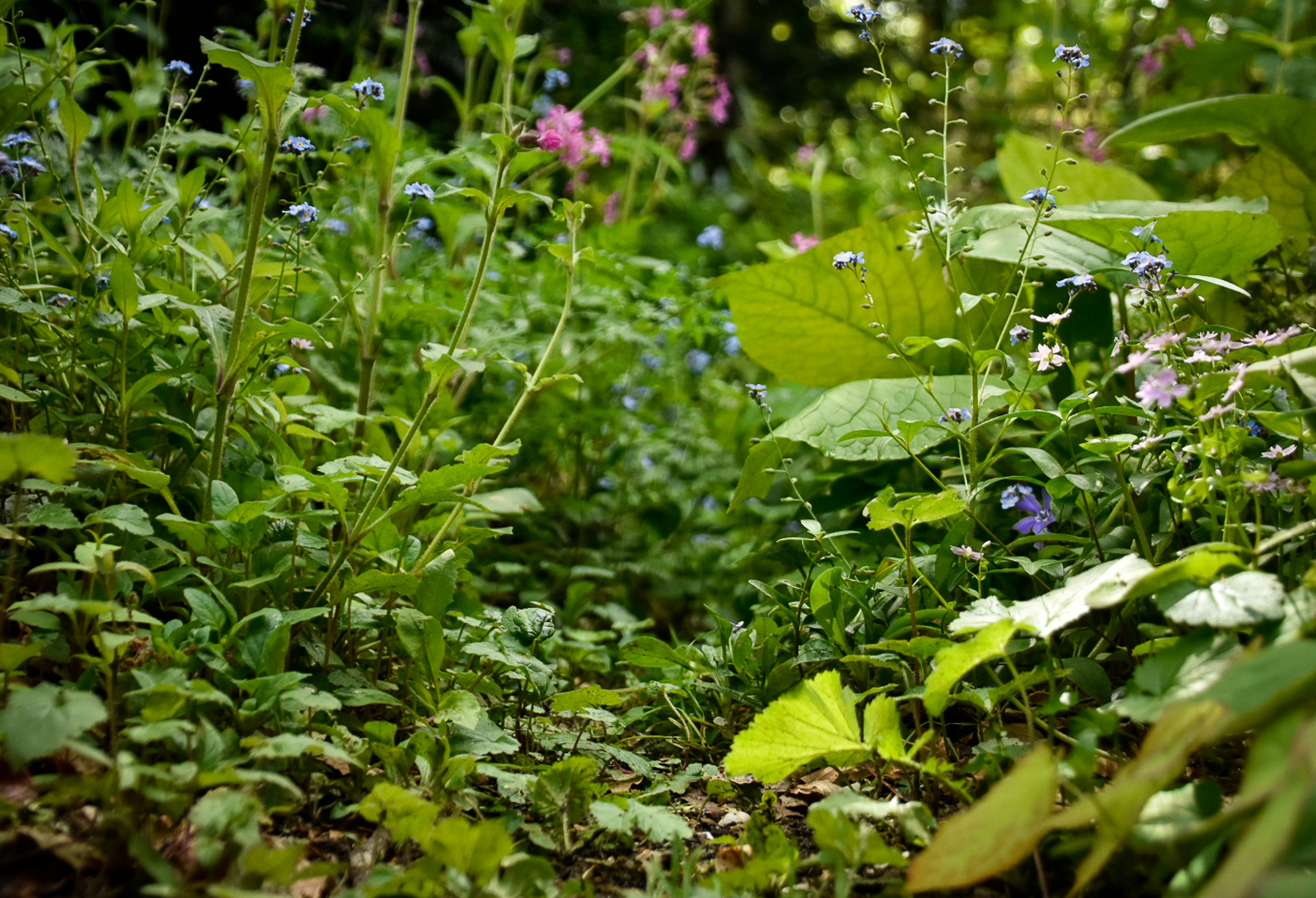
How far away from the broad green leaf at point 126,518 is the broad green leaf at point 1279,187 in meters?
2.02

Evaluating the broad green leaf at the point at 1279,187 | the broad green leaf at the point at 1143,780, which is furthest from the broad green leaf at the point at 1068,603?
the broad green leaf at the point at 1279,187

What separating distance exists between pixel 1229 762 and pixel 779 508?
3.47ft

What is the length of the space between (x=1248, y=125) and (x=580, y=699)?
5.44 ft

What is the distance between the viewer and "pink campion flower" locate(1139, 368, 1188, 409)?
868mm

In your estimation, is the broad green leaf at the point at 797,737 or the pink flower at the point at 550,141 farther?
the pink flower at the point at 550,141

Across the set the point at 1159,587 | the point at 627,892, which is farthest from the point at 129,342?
the point at 1159,587

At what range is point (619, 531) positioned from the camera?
7.09ft

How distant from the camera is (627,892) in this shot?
834mm

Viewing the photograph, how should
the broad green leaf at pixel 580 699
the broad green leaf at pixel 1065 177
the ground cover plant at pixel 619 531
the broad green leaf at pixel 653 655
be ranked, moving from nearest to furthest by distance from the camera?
1. the ground cover plant at pixel 619 531
2. the broad green leaf at pixel 580 699
3. the broad green leaf at pixel 653 655
4. the broad green leaf at pixel 1065 177

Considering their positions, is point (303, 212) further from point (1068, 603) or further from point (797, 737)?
point (1068, 603)

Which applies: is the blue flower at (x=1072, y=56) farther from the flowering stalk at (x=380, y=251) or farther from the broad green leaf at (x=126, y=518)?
the broad green leaf at (x=126, y=518)

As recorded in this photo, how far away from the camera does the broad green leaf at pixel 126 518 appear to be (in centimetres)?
104

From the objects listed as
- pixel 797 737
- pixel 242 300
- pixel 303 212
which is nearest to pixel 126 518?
pixel 242 300

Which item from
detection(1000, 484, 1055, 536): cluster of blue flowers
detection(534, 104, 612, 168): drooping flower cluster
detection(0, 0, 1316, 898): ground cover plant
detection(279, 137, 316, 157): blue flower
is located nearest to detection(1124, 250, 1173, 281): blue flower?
detection(0, 0, 1316, 898): ground cover plant
